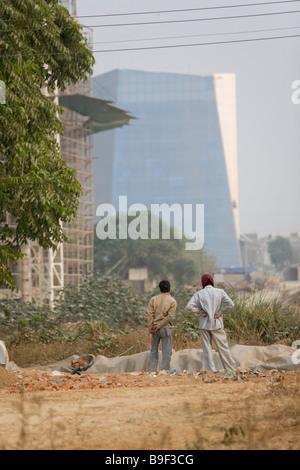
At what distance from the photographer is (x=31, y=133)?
13.6 meters

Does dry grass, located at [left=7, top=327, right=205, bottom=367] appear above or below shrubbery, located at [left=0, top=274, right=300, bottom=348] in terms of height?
below

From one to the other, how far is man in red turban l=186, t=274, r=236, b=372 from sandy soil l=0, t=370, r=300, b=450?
1972 millimetres

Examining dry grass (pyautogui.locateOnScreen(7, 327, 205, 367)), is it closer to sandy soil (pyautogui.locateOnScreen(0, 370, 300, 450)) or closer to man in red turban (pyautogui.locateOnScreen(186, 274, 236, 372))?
man in red turban (pyautogui.locateOnScreen(186, 274, 236, 372))

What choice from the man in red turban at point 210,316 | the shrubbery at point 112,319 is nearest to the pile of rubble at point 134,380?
the man in red turban at point 210,316

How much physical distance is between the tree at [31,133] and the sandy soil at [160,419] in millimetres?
4672

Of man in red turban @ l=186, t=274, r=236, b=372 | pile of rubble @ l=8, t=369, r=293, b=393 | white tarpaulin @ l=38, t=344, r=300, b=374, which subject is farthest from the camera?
white tarpaulin @ l=38, t=344, r=300, b=374

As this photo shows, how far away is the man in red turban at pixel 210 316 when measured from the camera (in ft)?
36.8

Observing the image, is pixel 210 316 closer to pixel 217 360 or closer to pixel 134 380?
pixel 217 360

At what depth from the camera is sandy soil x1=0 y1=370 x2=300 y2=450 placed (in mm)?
5750

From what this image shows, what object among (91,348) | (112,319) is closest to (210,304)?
(91,348)

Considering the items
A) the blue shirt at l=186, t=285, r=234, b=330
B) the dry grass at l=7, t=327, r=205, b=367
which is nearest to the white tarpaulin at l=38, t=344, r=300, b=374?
the blue shirt at l=186, t=285, r=234, b=330

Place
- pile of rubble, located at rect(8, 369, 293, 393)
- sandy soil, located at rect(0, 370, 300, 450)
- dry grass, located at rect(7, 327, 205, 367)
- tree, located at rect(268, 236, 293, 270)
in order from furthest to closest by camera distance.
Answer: tree, located at rect(268, 236, 293, 270) < dry grass, located at rect(7, 327, 205, 367) < pile of rubble, located at rect(8, 369, 293, 393) < sandy soil, located at rect(0, 370, 300, 450)
